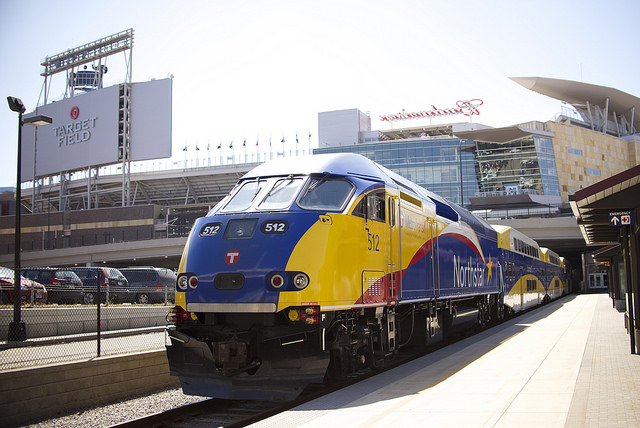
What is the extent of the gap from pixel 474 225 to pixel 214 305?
12.1 meters

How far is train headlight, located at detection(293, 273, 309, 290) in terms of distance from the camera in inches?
340

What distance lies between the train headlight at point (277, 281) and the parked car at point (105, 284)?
12.6m

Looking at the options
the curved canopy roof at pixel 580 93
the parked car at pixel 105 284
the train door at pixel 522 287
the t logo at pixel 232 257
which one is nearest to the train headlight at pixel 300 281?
the t logo at pixel 232 257

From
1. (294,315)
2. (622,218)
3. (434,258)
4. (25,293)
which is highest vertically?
(622,218)

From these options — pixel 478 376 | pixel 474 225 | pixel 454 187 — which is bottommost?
pixel 478 376

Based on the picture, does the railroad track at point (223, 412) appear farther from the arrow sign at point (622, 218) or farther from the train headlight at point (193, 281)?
the arrow sign at point (622, 218)

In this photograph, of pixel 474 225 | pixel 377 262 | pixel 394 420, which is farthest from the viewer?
pixel 474 225

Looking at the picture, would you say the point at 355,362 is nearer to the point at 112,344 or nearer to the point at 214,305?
the point at 214,305

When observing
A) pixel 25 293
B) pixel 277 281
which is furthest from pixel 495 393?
pixel 25 293

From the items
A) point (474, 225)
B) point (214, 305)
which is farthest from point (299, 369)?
point (474, 225)

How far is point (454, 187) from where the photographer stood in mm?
106812

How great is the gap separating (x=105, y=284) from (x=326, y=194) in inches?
727

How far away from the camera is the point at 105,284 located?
25.3 m

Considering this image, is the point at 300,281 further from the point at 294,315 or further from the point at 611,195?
the point at 611,195
